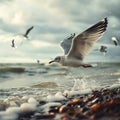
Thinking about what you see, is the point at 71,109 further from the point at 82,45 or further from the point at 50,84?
the point at 50,84

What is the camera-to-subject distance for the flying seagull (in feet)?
26.7

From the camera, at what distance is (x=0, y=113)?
21.4ft

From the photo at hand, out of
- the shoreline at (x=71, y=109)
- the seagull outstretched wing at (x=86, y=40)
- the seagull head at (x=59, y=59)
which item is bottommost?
the shoreline at (x=71, y=109)

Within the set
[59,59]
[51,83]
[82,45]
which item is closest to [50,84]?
[51,83]

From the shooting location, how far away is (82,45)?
28.5ft

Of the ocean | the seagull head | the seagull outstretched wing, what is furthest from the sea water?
the seagull head

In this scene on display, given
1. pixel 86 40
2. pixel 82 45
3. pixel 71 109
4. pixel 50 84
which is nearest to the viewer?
pixel 71 109

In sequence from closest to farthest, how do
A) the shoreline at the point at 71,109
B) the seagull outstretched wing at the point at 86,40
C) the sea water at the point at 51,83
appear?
the shoreline at the point at 71,109 < the seagull outstretched wing at the point at 86,40 < the sea water at the point at 51,83

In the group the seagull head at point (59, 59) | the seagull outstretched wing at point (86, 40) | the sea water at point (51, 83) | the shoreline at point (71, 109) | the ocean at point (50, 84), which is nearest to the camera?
the shoreline at point (71, 109)

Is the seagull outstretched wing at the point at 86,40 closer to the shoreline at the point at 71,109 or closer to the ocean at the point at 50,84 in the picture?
the ocean at the point at 50,84

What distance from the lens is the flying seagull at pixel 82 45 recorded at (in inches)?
320

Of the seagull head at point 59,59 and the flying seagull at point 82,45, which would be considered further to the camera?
the seagull head at point 59,59

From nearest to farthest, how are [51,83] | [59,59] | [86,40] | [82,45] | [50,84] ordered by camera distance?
[86,40] < [82,45] < [59,59] < [50,84] < [51,83]

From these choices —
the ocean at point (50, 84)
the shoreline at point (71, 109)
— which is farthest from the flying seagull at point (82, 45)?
the shoreline at point (71, 109)
